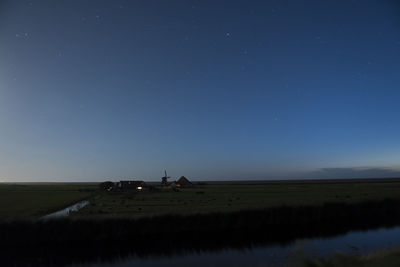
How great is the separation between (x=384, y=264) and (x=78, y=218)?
2410cm

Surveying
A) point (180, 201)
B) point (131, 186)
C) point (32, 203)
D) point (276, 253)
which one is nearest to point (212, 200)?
point (180, 201)

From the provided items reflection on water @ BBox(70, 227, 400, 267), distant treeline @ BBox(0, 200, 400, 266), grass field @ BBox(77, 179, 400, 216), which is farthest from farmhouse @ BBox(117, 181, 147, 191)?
reflection on water @ BBox(70, 227, 400, 267)

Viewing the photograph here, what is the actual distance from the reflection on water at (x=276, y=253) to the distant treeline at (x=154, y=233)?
1079mm

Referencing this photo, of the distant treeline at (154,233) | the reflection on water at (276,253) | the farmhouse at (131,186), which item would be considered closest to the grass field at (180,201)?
the distant treeline at (154,233)

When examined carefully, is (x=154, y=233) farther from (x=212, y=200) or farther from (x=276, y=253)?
(x=212, y=200)

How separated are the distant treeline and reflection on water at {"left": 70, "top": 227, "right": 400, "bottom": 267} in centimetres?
108

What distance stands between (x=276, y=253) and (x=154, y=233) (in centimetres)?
1136

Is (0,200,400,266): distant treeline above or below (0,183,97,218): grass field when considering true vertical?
below

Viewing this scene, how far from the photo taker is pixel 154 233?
2475 centimetres

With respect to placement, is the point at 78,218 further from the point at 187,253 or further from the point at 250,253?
the point at 250,253

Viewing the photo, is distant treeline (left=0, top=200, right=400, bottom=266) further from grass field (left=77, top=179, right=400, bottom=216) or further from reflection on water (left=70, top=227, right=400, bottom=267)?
grass field (left=77, top=179, right=400, bottom=216)

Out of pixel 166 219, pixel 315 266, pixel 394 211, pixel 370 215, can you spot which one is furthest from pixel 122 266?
pixel 394 211

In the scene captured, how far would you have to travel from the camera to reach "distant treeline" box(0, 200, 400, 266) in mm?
20797

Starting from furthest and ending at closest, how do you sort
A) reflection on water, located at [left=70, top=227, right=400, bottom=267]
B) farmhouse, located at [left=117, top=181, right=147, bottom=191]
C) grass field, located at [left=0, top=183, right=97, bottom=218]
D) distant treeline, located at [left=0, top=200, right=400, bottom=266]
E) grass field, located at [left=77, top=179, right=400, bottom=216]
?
farmhouse, located at [left=117, top=181, right=147, bottom=191] < grass field, located at [left=0, top=183, right=97, bottom=218] < grass field, located at [left=77, top=179, right=400, bottom=216] < distant treeline, located at [left=0, top=200, right=400, bottom=266] < reflection on water, located at [left=70, top=227, right=400, bottom=267]
